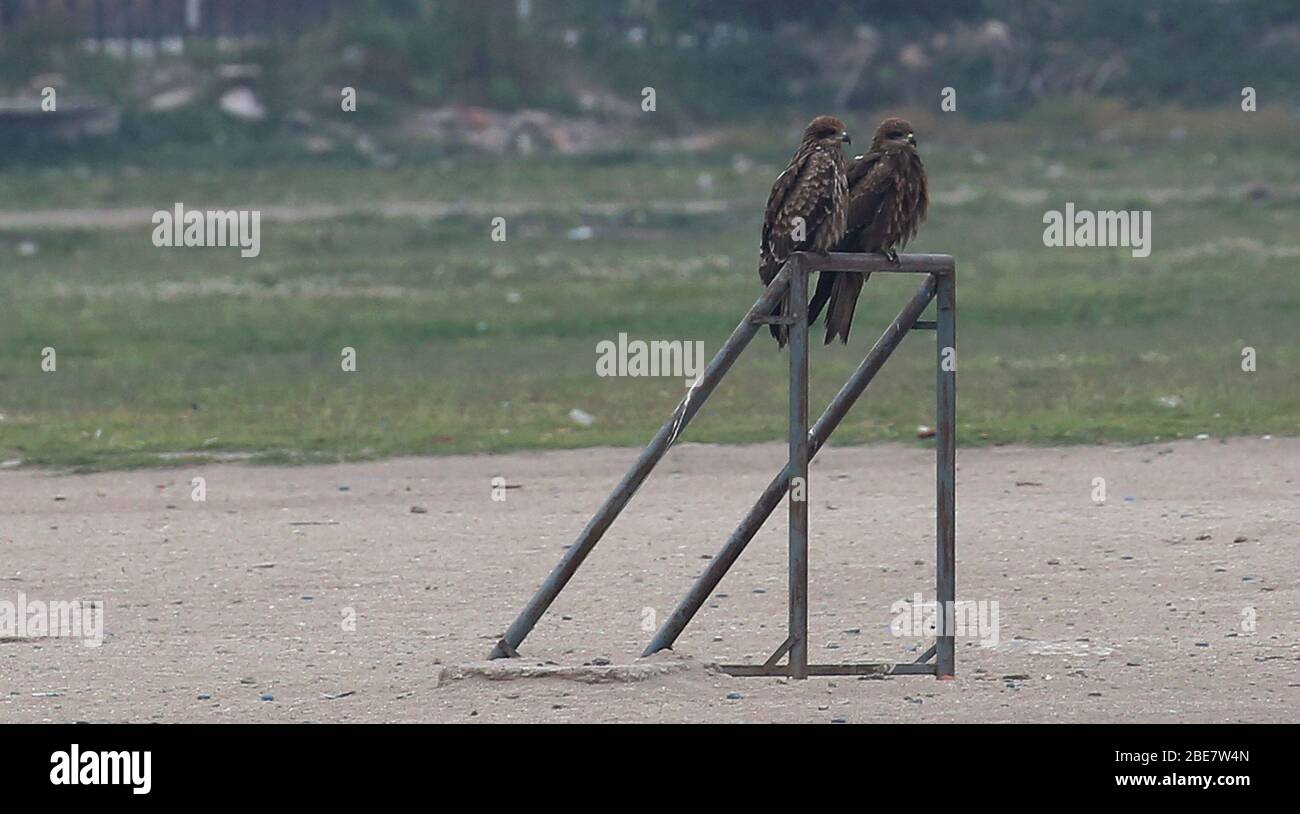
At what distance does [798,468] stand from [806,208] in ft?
2.78

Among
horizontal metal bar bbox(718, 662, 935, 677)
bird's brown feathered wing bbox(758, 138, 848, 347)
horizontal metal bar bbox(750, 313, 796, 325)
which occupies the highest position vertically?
bird's brown feathered wing bbox(758, 138, 848, 347)

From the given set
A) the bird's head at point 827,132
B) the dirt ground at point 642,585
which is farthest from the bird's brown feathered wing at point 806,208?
the dirt ground at point 642,585

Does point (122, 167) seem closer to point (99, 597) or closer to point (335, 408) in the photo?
point (335, 408)

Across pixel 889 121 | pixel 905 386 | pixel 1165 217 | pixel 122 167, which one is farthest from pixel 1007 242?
pixel 889 121

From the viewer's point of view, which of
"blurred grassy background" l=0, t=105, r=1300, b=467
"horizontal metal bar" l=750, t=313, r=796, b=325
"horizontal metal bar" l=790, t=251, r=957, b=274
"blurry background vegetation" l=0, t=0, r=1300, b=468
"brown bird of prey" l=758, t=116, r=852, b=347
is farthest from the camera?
"blurry background vegetation" l=0, t=0, r=1300, b=468

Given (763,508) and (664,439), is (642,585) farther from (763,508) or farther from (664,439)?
(664,439)

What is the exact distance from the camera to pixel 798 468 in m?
6.33

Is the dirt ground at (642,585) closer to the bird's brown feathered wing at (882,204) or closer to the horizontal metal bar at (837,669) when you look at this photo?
the horizontal metal bar at (837,669)

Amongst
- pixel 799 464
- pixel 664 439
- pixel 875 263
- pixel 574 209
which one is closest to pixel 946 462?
pixel 799 464

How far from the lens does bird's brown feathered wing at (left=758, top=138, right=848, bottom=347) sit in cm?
Result: 657

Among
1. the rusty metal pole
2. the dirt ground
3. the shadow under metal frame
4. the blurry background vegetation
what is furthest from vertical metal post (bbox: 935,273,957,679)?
the blurry background vegetation

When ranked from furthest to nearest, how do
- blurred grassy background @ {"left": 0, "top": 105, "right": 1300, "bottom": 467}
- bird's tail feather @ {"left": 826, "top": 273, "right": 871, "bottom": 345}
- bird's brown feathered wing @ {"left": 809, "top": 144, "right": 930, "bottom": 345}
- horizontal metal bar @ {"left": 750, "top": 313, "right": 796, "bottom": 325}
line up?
1. blurred grassy background @ {"left": 0, "top": 105, "right": 1300, "bottom": 467}
2. bird's brown feathered wing @ {"left": 809, "top": 144, "right": 930, "bottom": 345}
3. bird's tail feather @ {"left": 826, "top": 273, "right": 871, "bottom": 345}
4. horizontal metal bar @ {"left": 750, "top": 313, "right": 796, "bottom": 325}

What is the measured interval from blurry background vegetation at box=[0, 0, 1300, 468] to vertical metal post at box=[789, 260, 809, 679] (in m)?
5.35

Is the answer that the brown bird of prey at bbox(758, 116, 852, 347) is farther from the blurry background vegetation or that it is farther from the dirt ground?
the blurry background vegetation
